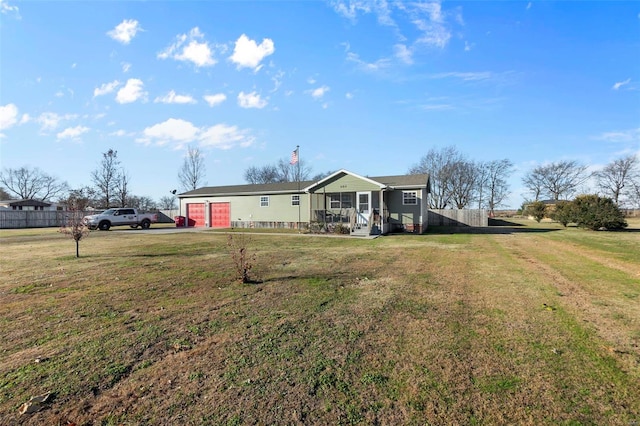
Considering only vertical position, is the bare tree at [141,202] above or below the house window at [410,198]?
above

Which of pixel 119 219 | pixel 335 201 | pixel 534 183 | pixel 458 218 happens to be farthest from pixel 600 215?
pixel 534 183

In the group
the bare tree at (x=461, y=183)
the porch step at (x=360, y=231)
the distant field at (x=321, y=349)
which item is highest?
the bare tree at (x=461, y=183)

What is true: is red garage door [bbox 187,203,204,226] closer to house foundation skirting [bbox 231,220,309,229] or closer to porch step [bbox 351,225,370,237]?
house foundation skirting [bbox 231,220,309,229]

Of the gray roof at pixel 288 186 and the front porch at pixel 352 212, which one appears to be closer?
the front porch at pixel 352 212

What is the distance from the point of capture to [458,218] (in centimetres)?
3108

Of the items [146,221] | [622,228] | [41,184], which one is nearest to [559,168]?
[622,228]

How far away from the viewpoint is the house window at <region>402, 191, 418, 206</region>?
70.5ft

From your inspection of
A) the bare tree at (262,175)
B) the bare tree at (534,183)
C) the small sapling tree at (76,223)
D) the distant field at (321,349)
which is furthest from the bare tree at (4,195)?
the bare tree at (534,183)

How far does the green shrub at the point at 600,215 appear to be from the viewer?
854 inches

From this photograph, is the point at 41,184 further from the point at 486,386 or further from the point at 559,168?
the point at 559,168

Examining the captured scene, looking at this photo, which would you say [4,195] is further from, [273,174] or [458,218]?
[458,218]

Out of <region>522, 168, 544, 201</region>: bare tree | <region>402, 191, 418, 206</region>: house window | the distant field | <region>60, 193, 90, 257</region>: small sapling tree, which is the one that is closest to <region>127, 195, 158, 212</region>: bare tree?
<region>402, 191, 418, 206</region>: house window

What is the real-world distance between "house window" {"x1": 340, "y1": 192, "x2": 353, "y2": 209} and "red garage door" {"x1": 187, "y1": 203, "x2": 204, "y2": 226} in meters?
14.1

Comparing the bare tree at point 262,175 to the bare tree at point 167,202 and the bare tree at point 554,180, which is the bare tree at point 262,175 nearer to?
the bare tree at point 167,202
